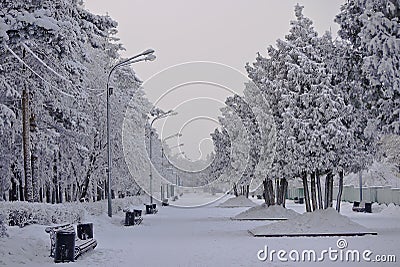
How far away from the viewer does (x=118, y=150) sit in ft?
181

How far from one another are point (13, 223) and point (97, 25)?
769 cm

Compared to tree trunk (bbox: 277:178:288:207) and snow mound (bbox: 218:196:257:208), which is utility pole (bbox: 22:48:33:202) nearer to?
tree trunk (bbox: 277:178:288:207)

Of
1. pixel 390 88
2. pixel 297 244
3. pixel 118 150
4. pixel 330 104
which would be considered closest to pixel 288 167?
pixel 330 104

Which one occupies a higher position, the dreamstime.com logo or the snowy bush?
the snowy bush

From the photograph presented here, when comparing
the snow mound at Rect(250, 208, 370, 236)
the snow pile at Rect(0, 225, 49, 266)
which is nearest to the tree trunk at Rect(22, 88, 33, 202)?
the snow pile at Rect(0, 225, 49, 266)

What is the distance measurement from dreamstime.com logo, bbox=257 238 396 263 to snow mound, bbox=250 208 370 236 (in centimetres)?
512

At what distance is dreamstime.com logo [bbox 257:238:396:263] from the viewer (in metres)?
17.2

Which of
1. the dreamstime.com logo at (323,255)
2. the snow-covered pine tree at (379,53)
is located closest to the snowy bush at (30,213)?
the dreamstime.com logo at (323,255)

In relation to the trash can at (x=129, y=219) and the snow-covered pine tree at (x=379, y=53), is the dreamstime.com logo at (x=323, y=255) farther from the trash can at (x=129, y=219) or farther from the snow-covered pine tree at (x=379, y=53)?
the trash can at (x=129, y=219)

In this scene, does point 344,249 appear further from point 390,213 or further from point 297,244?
point 390,213

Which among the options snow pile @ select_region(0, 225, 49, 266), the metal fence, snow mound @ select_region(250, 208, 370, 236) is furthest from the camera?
the metal fence

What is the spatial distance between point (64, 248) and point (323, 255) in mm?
6902

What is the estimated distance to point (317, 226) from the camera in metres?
25.9

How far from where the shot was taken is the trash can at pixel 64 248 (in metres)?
17.1
